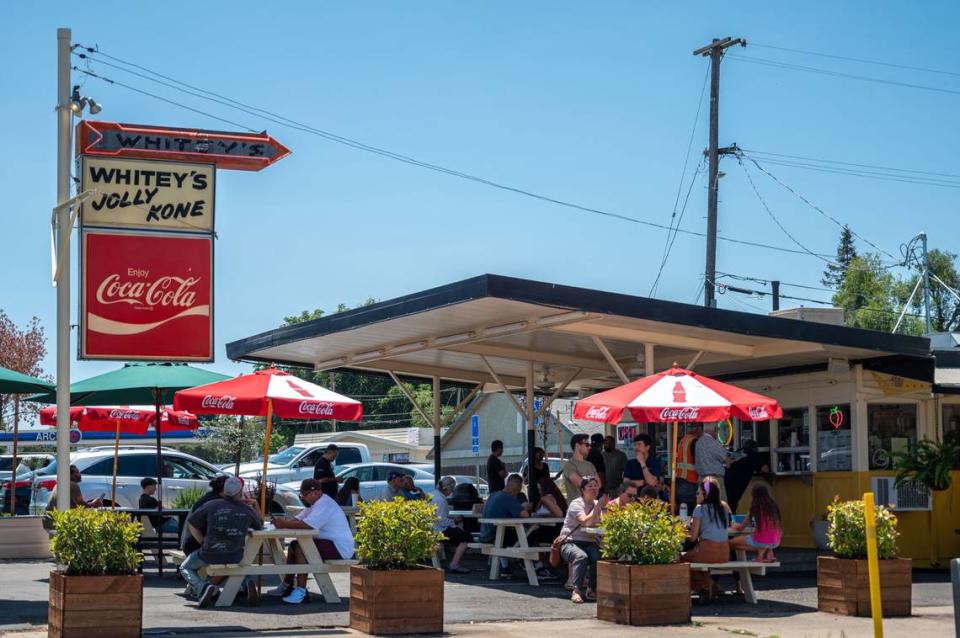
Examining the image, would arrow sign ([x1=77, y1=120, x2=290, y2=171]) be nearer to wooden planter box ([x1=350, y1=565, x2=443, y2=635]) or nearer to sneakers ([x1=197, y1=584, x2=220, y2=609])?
sneakers ([x1=197, y1=584, x2=220, y2=609])

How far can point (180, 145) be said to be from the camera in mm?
11305

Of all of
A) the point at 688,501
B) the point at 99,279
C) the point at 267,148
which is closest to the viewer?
the point at 99,279

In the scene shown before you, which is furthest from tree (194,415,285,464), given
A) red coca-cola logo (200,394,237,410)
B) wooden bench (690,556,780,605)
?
wooden bench (690,556,780,605)

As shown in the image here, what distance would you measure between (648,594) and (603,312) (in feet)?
12.8

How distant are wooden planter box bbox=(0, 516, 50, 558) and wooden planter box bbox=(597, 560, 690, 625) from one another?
1025 centimetres

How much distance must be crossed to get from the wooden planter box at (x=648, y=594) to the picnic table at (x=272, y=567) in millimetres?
2605

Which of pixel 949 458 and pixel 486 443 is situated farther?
pixel 486 443

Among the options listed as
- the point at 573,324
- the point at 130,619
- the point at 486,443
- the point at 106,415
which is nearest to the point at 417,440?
the point at 486,443

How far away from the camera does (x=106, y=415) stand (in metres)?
17.5

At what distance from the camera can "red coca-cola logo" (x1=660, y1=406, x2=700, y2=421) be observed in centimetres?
1182

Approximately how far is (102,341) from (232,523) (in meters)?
2.05

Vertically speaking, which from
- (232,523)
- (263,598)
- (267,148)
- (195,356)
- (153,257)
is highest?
A: (267,148)

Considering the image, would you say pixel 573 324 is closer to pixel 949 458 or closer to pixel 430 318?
pixel 430 318

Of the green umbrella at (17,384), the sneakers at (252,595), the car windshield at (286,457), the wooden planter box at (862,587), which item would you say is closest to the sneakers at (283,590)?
the sneakers at (252,595)
